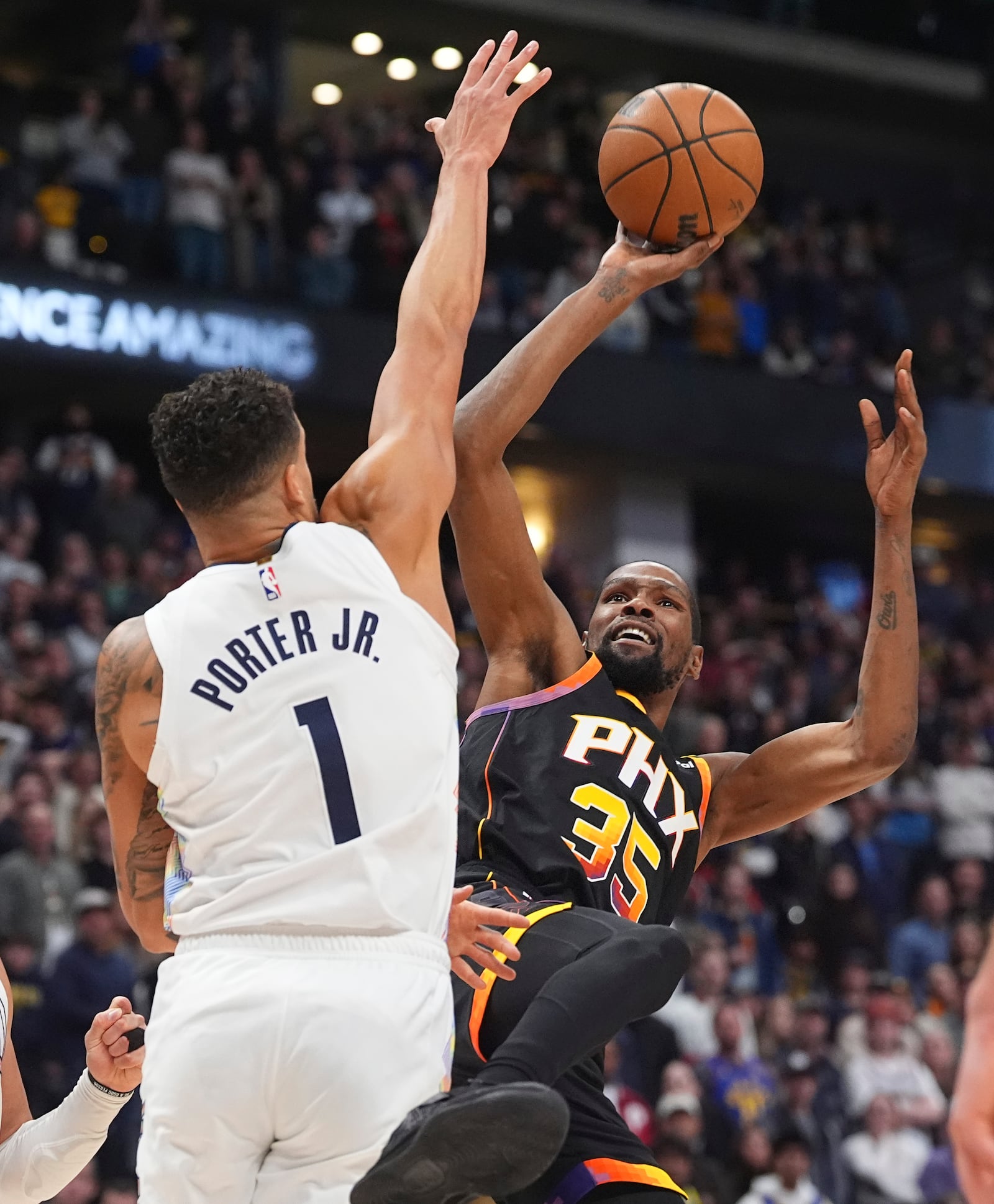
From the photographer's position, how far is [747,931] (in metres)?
12.4

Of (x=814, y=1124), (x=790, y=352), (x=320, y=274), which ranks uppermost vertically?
(x=320, y=274)

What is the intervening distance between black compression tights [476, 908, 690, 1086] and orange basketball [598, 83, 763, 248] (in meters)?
1.79

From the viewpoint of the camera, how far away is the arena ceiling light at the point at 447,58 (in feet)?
63.1

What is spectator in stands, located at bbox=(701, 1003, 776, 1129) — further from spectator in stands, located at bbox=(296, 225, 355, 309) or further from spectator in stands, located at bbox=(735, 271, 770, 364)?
spectator in stands, located at bbox=(735, 271, 770, 364)

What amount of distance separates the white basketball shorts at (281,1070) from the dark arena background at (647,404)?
5.43m

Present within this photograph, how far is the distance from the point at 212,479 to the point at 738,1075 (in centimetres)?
817

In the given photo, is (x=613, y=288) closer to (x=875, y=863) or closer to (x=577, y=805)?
(x=577, y=805)

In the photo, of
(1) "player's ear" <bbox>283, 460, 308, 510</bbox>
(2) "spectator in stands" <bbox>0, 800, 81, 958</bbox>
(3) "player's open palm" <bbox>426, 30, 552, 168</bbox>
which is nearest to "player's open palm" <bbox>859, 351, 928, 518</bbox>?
(3) "player's open palm" <bbox>426, 30, 552, 168</bbox>

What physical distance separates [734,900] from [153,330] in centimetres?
641

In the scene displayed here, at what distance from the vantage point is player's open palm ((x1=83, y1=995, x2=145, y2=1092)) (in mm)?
4168

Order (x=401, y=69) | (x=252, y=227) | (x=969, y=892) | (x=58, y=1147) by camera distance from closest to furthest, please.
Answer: (x=58, y=1147) → (x=969, y=892) → (x=252, y=227) → (x=401, y=69)

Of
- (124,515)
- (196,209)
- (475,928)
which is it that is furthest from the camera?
(196,209)

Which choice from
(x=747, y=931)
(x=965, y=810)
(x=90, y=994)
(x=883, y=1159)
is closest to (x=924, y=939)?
(x=747, y=931)

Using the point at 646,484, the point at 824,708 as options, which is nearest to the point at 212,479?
the point at 824,708
